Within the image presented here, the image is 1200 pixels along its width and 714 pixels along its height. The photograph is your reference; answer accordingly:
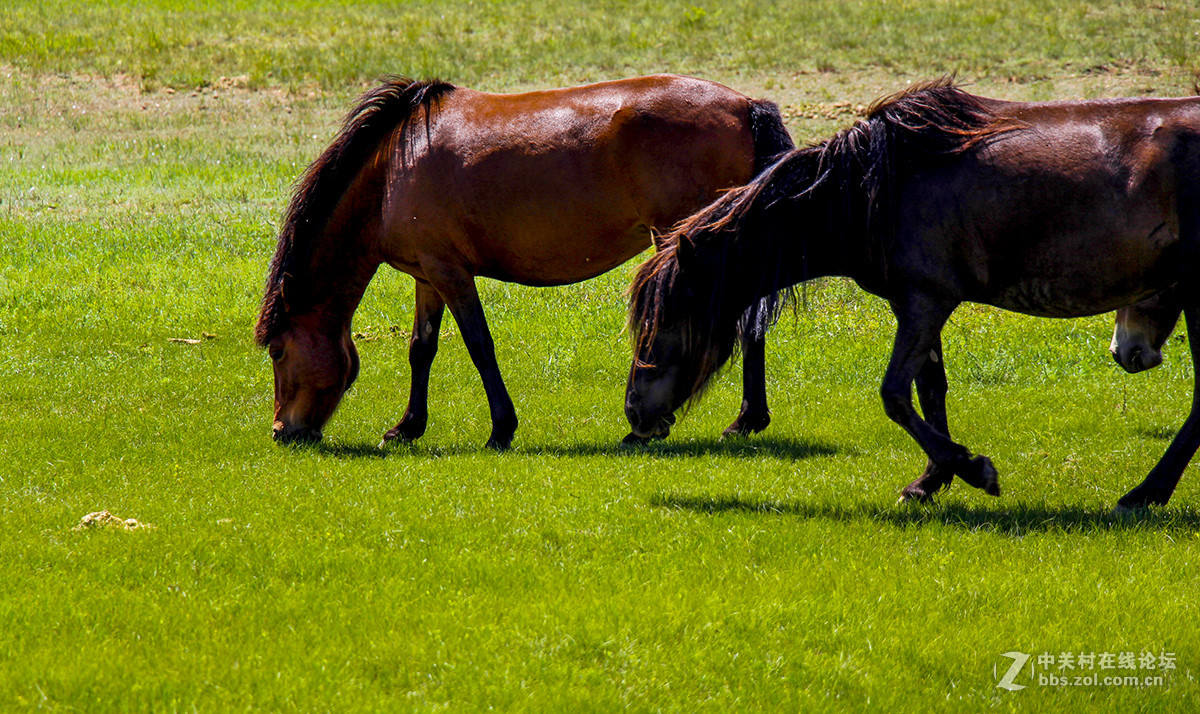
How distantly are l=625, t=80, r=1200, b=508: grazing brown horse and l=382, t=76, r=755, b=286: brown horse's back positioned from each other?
5.93ft

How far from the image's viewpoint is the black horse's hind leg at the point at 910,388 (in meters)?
6.59

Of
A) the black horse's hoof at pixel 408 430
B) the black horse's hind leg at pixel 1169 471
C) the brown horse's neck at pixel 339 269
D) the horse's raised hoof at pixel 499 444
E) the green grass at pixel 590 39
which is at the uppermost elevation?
the green grass at pixel 590 39

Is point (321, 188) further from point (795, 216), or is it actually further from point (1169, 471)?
point (1169, 471)

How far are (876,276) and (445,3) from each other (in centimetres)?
4287

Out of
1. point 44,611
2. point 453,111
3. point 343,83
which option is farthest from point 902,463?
point 343,83

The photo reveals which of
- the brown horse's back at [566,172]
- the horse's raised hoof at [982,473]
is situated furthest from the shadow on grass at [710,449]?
the horse's raised hoof at [982,473]

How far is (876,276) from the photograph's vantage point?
6.92m

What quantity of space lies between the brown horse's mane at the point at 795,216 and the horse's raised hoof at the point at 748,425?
90.9 inches

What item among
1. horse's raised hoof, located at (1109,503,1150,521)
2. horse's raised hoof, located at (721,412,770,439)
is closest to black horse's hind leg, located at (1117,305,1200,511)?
horse's raised hoof, located at (1109,503,1150,521)

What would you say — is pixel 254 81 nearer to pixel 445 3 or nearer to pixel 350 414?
pixel 445 3

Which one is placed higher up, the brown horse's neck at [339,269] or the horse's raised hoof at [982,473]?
the brown horse's neck at [339,269]

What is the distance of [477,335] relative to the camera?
898cm

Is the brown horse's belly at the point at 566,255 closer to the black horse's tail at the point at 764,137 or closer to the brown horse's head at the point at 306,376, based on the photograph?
the black horse's tail at the point at 764,137

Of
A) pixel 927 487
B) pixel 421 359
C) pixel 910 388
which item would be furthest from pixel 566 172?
pixel 927 487
